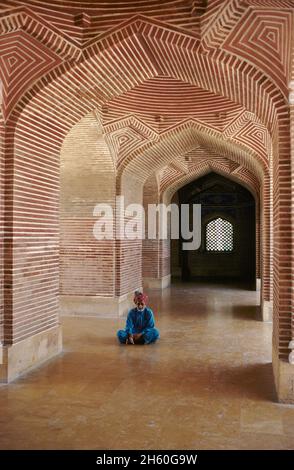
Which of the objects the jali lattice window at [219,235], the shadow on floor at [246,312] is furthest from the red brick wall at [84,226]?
the jali lattice window at [219,235]

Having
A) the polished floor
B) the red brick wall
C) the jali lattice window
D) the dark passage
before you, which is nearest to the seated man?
the polished floor

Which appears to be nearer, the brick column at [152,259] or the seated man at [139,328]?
the seated man at [139,328]

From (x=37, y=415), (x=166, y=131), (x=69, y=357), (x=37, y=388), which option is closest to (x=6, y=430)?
(x=37, y=415)

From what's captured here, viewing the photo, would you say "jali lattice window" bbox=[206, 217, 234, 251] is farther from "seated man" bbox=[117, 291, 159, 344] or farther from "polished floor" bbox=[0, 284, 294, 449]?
"seated man" bbox=[117, 291, 159, 344]

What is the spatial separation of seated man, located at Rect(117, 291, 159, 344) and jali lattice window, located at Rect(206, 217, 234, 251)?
11.6 meters

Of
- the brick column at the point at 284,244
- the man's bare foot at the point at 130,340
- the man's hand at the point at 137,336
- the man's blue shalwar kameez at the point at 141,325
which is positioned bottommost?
the man's bare foot at the point at 130,340

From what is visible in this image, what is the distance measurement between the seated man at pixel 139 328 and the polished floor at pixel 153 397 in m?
0.17

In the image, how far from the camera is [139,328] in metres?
6.87

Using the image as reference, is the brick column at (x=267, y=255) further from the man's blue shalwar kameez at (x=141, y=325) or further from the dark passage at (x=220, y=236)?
the dark passage at (x=220, y=236)

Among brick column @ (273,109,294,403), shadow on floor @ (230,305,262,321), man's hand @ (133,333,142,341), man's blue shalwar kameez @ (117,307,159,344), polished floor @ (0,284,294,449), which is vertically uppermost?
brick column @ (273,109,294,403)

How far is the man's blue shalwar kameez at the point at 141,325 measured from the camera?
22.1 feet

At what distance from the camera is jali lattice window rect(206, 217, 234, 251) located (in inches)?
707

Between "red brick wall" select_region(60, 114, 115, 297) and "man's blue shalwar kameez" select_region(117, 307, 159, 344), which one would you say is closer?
"man's blue shalwar kameez" select_region(117, 307, 159, 344)

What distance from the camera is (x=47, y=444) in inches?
134
